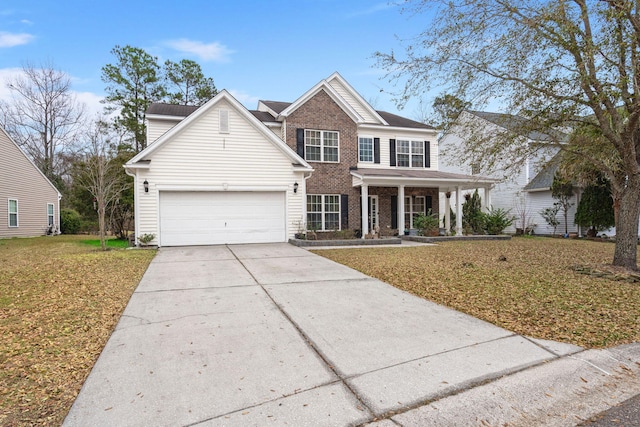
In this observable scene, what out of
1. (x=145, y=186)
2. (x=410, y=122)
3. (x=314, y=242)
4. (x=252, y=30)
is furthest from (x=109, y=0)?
(x=410, y=122)

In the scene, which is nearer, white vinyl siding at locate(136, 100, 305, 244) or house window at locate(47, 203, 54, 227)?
white vinyl siding at locate(136, 100, 305, 244)

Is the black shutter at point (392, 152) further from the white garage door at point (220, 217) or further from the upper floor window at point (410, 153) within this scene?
the white garage door at point (220, 217)

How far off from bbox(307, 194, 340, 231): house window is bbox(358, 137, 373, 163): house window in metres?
2.55

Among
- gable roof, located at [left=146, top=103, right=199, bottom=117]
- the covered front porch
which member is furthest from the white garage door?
gable roof, located at [left=146, top=103, right=199, bottom=117]

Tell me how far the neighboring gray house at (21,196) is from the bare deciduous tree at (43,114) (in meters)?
8.16

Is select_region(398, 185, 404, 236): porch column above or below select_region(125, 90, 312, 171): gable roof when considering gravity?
below

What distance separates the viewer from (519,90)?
27.1 feet

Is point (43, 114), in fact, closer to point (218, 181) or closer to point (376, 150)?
point (218, 181)

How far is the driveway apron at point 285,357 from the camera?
102 inches

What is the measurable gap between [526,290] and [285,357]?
15.5 feet

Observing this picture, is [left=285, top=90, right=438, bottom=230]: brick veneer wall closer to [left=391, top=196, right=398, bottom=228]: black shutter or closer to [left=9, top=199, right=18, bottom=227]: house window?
[left=391, top=196, right=398, bottom=228]: black shutter

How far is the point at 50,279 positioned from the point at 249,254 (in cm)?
489

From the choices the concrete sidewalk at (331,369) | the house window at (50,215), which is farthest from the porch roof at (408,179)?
the house window at (50,215)

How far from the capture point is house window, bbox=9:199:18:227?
61.5 feet
